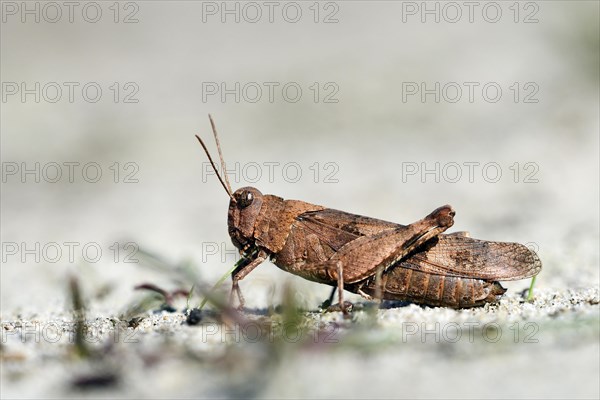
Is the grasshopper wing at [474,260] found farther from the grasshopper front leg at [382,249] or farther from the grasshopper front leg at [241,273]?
the grasshopper front leg at [241,273]

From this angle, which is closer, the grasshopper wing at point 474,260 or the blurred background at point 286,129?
the grasshopper wing at point 474,260

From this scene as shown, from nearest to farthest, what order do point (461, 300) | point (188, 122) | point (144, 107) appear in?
point (461, 300) → point (188, 122) → point (144, 107)

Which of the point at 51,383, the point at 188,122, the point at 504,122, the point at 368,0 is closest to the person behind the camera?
the point at 51,383

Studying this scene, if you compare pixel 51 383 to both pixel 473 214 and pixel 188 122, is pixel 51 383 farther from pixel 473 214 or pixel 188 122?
pixel 188 122

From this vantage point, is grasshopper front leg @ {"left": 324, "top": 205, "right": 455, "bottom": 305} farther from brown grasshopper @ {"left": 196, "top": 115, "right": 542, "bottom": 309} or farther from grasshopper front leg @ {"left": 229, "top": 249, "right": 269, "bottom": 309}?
grasshopper front leg @ {"left": 229, "top": 249, "right": 269, "bottom": 309}

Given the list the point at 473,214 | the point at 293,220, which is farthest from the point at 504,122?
the point at 293,220

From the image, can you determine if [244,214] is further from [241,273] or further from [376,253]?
[376,253]

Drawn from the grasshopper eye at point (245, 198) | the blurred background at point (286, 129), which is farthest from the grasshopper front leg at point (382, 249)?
the grasshopper eye at point (245, 198)
